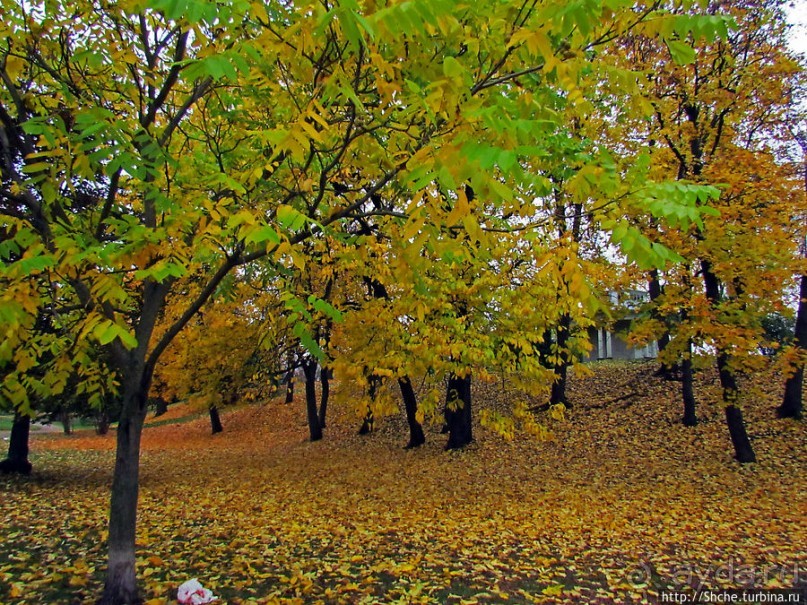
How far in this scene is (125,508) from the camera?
4.21 meters

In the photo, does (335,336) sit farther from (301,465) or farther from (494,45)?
(494,45)

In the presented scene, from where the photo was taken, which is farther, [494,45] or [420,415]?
[420,415]

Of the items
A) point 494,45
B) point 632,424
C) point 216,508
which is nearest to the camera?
point 494,45

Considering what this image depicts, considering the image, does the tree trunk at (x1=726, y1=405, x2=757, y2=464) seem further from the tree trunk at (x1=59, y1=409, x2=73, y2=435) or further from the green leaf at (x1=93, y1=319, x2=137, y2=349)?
the tree trunk at (x1=59, y1=409, x2=73, y2=435)

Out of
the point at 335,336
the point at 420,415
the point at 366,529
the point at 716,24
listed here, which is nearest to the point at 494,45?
the point at 716,24

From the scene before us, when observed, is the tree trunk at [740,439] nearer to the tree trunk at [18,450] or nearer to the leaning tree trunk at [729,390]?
the leaning tree trunk at [729,390]

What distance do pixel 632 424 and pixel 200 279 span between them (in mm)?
12352

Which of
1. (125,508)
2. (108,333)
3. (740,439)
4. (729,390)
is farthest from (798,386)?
(108,333)

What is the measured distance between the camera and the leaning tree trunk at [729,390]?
32.3 ft

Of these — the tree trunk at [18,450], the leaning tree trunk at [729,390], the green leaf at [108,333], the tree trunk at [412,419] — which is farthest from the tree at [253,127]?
the tree trunk at [412,419]

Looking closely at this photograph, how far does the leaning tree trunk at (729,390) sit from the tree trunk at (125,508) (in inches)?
362

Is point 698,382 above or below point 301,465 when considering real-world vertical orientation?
above

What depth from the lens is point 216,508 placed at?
27.1ft

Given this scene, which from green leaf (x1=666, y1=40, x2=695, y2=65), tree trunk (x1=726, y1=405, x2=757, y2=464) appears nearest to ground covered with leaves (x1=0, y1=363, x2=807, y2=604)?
tree trunk (x1=726, y1=405, x2=757, y2=464)
